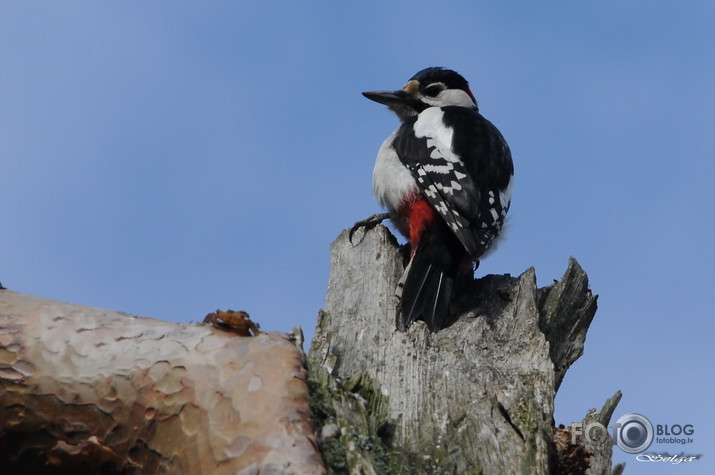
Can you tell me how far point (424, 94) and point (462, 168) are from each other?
4.52 feet

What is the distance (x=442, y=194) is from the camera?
14.1ft

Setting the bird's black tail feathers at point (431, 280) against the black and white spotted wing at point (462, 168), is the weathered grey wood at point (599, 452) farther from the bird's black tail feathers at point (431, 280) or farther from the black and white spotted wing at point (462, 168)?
the black and white spotted wing at point (462, 168)

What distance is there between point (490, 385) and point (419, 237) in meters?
1.51

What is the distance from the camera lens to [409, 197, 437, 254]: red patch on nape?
427 cm

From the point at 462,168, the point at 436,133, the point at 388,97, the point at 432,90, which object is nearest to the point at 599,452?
the point at 462,168

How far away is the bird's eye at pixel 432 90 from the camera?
5.78 meters

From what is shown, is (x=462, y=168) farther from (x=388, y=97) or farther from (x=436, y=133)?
(x=388, y=97)

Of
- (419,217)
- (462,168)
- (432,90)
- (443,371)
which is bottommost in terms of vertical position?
(443,371)

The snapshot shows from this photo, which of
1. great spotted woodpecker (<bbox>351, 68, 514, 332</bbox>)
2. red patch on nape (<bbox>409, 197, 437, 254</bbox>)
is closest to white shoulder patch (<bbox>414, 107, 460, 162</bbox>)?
great spotted woodpecker (<bbox>351, 68, 514, 332</bbox>)

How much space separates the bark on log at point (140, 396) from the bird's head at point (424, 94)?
3.47 meters

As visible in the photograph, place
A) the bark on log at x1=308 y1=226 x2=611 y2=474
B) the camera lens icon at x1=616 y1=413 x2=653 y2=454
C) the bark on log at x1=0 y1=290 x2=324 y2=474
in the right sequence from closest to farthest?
the bark on log at x1=0 y1=290 x2=324 y2=474 → the bark on log at x1=308 y1=226 x2=611 y2=474 → the camera lens icon at x1=616 y1=413 x2=653 y2=454

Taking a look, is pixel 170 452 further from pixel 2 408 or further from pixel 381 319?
pixel 381 319

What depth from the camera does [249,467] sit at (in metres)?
2.04

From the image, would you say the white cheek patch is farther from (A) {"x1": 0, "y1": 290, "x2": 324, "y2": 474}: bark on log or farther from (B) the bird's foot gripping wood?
(A) {"x1": 0, "y1": 290, "x2": 324, "y2": 474}: bark on log
